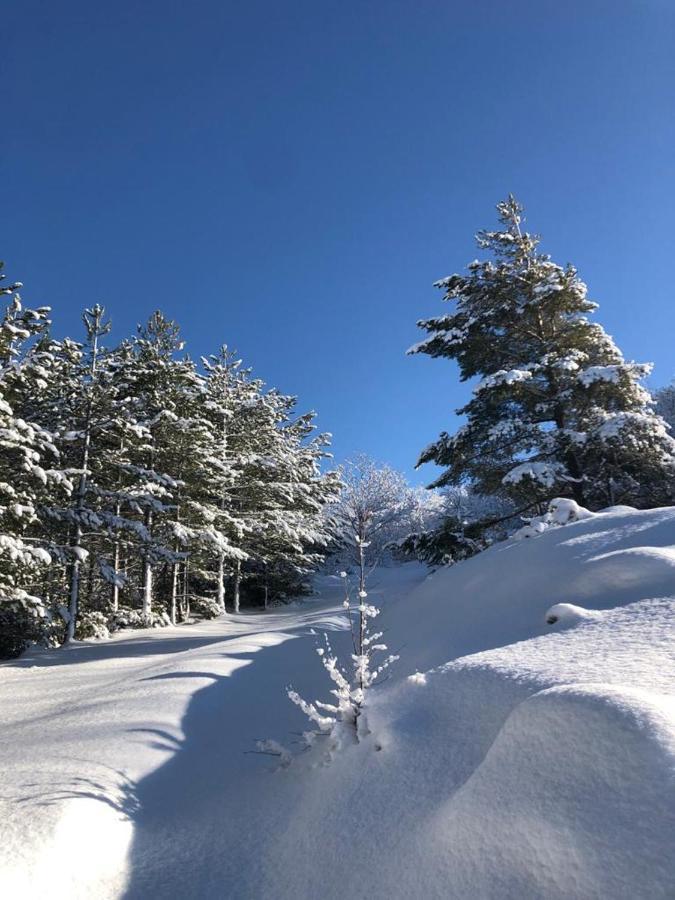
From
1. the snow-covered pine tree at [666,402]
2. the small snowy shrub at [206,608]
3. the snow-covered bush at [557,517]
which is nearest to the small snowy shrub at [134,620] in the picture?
the small snowy shrub at [206,608]

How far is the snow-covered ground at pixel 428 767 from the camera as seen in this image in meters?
1.87

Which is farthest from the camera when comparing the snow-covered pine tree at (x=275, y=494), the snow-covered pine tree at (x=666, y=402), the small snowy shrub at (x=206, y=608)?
the snow-covered pine tree at (x=666, y=402)

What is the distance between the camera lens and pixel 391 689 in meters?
4.23

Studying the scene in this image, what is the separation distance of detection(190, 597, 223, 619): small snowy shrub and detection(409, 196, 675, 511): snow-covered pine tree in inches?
416

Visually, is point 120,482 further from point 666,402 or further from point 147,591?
point 666,402

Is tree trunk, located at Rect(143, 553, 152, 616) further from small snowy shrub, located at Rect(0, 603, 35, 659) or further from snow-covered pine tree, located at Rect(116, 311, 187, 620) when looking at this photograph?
small snowy shrub, located at Rect(0, 603, 35, 659)

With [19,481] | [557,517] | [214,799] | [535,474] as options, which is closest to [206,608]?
[19,481]

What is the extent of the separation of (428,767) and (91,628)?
1234 cm

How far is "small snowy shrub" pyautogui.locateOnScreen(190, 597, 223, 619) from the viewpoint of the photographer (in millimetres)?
18017

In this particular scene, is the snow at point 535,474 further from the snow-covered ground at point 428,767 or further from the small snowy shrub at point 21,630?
the small snowy shrub at point 21,630

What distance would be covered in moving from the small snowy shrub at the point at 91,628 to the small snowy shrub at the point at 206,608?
485 cm

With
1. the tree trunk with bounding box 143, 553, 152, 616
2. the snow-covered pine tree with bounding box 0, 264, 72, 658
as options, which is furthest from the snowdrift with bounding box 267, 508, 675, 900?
the tree trunk with bounding box 143, 553, 152, 616

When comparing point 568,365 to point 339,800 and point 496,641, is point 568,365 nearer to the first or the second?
point 496,641

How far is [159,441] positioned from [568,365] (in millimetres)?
12570
